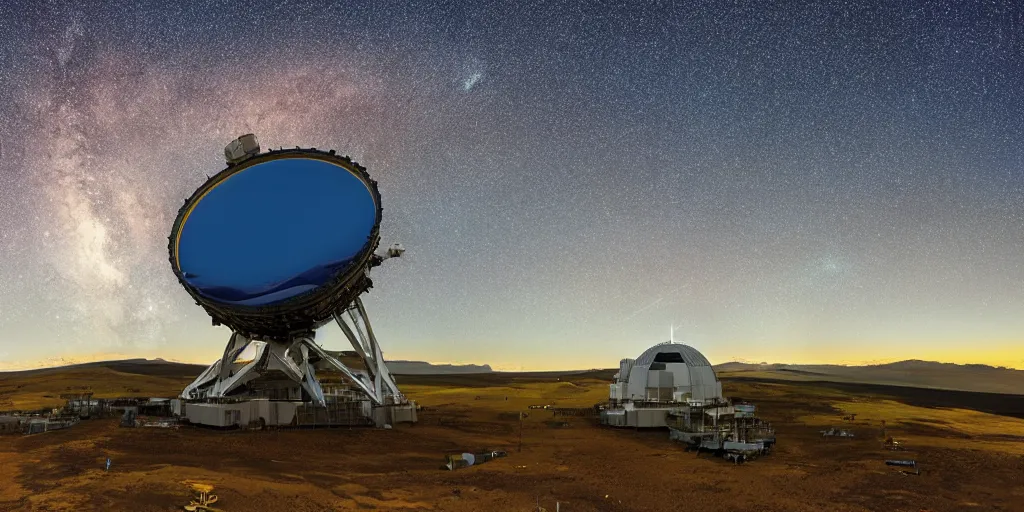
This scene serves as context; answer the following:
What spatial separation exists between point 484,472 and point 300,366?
20.1 metres

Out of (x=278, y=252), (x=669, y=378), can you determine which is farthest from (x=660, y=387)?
(x=278, y=252)

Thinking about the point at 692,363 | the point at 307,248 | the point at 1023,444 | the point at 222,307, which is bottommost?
the point at 1023,444

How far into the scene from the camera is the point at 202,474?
968 inches

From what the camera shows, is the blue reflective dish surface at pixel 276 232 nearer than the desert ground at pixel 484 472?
No

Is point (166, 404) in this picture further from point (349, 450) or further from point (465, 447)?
point (465, 447)

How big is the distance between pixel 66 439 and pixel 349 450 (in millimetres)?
14988

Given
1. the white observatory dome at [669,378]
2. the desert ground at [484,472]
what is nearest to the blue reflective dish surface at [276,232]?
the desert ground at [484,472]

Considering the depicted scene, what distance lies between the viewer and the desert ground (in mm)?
22078

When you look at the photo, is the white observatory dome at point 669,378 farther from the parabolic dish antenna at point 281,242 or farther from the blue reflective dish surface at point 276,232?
the blue reflective dish surface at point 276,232

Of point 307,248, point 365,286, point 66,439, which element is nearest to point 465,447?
point 365,286

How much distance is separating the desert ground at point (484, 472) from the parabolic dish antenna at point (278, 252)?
5.84m

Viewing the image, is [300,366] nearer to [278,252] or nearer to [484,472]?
[278,252]

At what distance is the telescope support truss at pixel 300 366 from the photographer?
41.0 m

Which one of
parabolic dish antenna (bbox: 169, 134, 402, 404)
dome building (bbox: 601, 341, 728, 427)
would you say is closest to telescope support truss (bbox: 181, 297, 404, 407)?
parabolic dish antenna (bbox: 169, 134, 402, 404)
